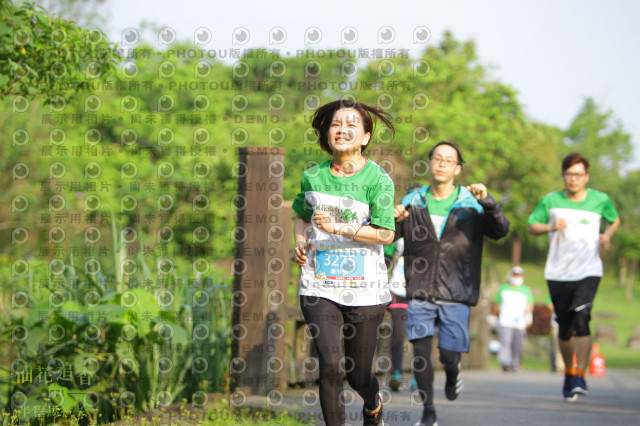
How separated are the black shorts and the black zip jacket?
180 centimetres

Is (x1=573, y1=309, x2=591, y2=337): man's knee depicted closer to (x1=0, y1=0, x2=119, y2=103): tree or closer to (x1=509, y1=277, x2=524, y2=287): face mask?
(x1=0, y1=0, x2=119, y2=103): tree

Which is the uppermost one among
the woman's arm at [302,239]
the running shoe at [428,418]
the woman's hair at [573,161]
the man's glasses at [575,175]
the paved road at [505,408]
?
the woman's hair at [573,161]

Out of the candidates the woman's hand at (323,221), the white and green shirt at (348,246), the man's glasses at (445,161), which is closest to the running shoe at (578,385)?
the man's glasses at (445,161)

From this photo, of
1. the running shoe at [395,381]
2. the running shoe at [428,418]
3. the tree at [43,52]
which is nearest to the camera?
the tree at [43,52]

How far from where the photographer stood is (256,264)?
6781 millimetres

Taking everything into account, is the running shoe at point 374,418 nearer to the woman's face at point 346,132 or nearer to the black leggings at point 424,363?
the black leggings at point 424,363

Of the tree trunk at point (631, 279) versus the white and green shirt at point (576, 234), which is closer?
the white and green shirt at point (576, 234)

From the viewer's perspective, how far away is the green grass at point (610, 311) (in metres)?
28.6

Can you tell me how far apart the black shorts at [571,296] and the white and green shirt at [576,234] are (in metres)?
0.05

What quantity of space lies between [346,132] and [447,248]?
1836 millimetres

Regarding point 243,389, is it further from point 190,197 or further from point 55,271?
point 190,197

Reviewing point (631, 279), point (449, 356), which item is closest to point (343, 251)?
point (449, 356)

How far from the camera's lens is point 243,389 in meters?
6.63

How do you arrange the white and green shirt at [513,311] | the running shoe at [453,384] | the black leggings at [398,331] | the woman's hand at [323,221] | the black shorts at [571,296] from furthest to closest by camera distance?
the white and green shirt at [513,311] < the black leggings at [398,331] < the black shorts at [571,296] < the running shoe at [453,384] < the woman's hand at [323,221]
